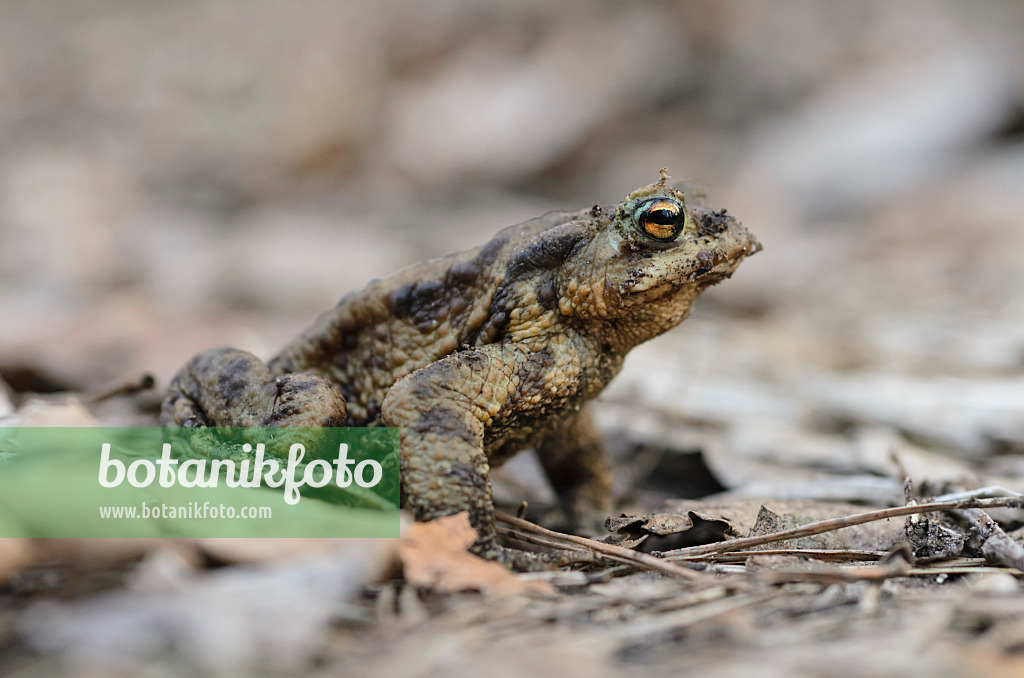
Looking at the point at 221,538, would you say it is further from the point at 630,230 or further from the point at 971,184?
the point at 971,184

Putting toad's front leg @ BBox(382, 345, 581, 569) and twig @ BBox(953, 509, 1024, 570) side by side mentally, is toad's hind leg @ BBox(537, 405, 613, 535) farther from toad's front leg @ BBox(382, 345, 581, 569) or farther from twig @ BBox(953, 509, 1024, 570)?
twig @ BBox(953, 509, 1024, 570)

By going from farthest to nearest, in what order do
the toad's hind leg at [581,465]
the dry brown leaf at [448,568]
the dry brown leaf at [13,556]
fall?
the toad's hind leg at [581,465] < the dry brown leaf at [448,568] < the dry brown leaf at [13,556]

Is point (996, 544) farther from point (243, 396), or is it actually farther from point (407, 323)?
point (243, 396)

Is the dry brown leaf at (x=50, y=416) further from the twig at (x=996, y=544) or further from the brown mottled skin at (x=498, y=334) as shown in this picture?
the twig at (x=996, y=544)

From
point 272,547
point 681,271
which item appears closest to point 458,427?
point 272,547

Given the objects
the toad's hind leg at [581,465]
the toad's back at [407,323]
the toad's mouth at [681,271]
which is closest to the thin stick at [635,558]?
the toad's back at [407,323]

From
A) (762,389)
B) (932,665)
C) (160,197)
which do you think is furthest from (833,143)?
(932,665)

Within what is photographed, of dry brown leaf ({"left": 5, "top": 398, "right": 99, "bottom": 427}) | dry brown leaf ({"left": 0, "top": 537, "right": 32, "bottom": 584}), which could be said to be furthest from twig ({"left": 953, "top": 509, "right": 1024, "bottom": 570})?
dry brown leaf ({"left": 5, "top": 398, "right": 99, "bottom": 427})
